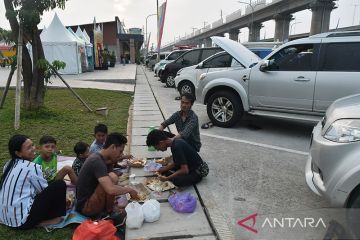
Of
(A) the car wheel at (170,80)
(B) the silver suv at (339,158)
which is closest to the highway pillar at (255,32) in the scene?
(A) the car wheel at (170,80)

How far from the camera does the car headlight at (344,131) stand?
2828mm

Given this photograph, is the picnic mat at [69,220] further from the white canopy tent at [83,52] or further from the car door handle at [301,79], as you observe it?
the white canopy tent at [83,52]

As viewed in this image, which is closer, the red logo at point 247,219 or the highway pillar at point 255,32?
the red logo at point 247,219

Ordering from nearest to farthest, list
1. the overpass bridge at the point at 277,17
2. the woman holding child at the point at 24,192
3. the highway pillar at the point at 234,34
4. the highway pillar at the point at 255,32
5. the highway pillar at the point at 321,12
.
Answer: the woman holding child at the point at 24,192, the highway pillar at the point at 321,12, the overpass bridge at the point at 277,17, the highway pillar at the point at 255,32, the highway pillar at the point at 234,34

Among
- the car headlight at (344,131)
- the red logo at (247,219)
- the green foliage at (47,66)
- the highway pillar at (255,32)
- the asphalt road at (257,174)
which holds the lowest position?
the red logo at (247,219)

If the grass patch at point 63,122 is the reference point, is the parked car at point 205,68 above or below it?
above

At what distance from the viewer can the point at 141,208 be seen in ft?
10.7

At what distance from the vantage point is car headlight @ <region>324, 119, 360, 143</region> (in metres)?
2.83

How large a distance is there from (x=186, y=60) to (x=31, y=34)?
8.13 meters

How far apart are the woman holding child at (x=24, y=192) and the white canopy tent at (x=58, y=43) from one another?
763 inches

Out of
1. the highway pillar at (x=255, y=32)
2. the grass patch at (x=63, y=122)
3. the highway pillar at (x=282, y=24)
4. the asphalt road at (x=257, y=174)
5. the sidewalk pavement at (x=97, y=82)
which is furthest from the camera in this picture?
the highway pillar at (x=255, y=32)

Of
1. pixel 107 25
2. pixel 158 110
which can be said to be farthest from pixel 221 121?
pixel 107 25

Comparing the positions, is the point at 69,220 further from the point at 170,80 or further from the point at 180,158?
the point at 170,80

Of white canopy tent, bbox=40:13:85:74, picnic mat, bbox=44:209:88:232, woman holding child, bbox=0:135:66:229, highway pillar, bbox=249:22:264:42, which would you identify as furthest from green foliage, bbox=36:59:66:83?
highway pillar, bbox=249:22:264:42
